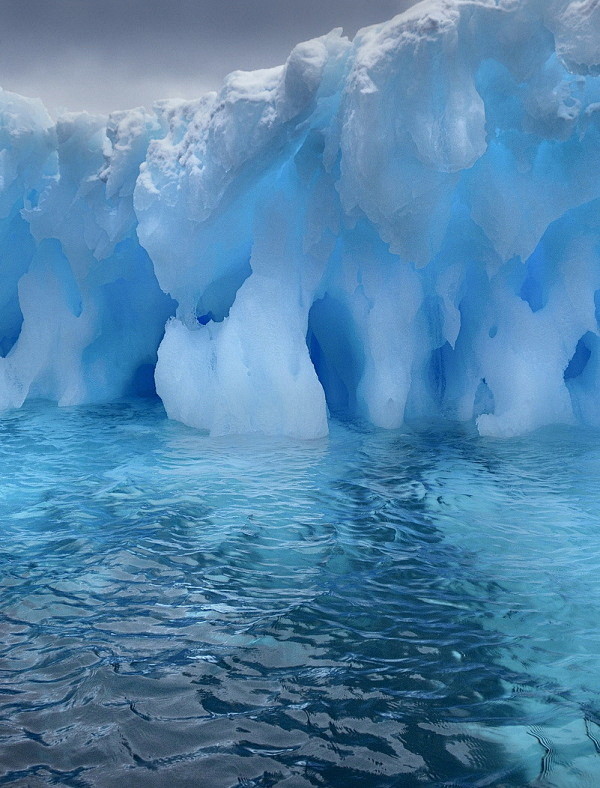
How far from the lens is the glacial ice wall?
255 inches

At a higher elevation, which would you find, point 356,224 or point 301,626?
point 356,224

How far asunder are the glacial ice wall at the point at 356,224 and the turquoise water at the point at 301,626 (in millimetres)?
2060

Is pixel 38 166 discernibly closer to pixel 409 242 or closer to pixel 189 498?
pixel 409 242

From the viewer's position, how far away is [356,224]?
8.50m

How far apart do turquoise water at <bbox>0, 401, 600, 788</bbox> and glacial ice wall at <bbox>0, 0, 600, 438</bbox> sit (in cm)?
206

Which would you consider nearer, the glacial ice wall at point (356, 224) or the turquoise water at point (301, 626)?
the turquoise water at point (301, 626)

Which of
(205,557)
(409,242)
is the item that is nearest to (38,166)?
(409,242)

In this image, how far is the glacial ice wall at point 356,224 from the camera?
6.48 meters

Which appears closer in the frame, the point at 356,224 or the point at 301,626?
the point at 301,626

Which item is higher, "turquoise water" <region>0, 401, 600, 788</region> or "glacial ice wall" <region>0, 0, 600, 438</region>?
"glacial ice wall" <region>0, 0, 600, 438</region>

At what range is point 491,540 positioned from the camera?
470 cm

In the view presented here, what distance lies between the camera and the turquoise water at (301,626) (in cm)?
253

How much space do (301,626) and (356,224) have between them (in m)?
5.96

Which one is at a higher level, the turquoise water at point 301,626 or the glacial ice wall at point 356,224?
the glacial ice wall at point 356,224
